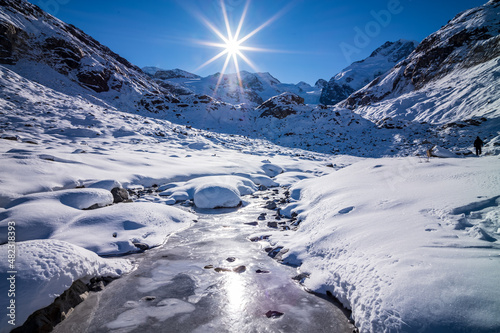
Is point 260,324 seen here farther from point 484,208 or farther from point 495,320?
point 484,208

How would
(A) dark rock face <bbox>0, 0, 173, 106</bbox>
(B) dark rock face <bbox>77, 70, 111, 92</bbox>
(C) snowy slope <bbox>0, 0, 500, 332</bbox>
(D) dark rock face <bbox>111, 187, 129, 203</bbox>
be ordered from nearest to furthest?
(C) snowy slope <bbox>0, 0, 500, 332</bbox> < (D) dark rock face <bbox>111, 187, 129, 203</bbox> < (A) dark rock face <bbox>0, 0, 173, 106</bbox> < (B) dark rock face <bbox>77, 70, 111, 92</bbox>

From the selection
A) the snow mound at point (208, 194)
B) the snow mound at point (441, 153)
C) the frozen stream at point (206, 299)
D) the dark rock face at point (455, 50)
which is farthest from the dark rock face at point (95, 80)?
the dark rock face at point (455, 50)

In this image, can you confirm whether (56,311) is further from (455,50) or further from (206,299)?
(455,50)

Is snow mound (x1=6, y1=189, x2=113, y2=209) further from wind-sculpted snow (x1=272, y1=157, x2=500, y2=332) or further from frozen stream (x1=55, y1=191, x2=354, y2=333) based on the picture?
wind-sculpted snow (x1=272, y1=157, x2=500, y2=332)

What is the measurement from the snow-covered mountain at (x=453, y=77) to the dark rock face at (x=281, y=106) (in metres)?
15.4

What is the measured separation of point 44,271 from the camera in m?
3.63

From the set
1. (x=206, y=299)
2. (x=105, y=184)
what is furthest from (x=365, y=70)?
(x=206, y=299)

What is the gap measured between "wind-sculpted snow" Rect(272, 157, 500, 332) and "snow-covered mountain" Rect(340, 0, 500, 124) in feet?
90.4

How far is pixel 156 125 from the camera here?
32031 millimetres

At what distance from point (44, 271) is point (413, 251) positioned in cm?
620

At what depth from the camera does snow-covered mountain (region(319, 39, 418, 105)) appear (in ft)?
350

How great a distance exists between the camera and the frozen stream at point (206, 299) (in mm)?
3436

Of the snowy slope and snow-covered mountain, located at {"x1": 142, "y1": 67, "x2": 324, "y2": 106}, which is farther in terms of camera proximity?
snow-covered mountain, located at {"x1": 142, "y1": 67, "x2": 324, "y2": 106}

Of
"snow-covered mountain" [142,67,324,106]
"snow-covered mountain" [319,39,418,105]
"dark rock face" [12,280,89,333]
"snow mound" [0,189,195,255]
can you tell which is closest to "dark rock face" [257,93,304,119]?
"snow-covered mountain" [142,67,324,106]
